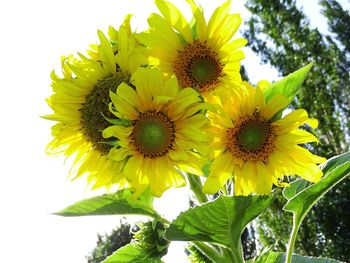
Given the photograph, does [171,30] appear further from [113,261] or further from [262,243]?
[262,243]

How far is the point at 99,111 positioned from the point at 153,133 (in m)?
0.10

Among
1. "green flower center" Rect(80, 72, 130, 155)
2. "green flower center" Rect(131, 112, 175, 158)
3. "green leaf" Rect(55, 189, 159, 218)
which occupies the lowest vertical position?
"green leaf" Rect(55, 189, 159, 218)

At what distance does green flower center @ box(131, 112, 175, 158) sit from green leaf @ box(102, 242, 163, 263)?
22 cm

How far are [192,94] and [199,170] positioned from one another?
0.12m

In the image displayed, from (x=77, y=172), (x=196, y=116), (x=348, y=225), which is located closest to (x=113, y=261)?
(x=77, y=172)

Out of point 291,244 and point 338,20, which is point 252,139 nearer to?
point 291,244

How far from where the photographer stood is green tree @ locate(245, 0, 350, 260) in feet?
25.1

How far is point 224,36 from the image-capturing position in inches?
36.1

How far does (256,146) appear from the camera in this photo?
0.91m

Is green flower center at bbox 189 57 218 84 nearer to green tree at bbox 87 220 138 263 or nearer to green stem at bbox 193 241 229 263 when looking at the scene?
green stem at bbox 193 241 229 263

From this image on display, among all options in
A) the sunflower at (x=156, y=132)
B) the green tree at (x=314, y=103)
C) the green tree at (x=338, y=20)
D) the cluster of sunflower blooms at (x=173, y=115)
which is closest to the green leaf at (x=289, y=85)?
the cluster of sunflower blooms at (x=173, y=115)

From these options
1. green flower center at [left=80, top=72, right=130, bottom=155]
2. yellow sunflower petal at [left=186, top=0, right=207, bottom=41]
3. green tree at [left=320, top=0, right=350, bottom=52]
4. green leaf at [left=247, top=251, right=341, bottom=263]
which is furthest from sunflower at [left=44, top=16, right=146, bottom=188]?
green tree at [left=320, top=0, right=350, bottom=52]

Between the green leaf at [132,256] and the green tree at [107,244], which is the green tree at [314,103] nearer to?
the green leaf at [132,256]

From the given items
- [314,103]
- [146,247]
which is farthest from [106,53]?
[314,103]
